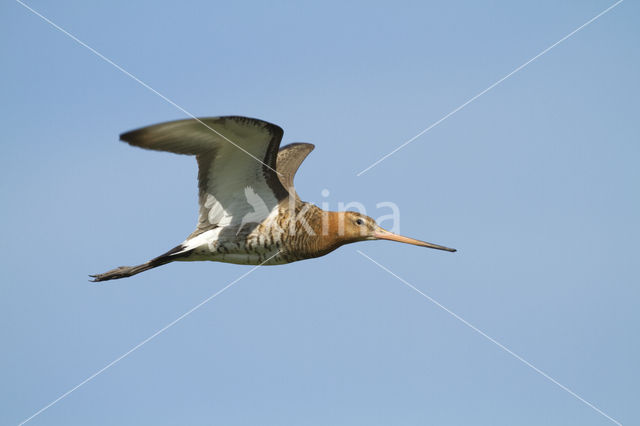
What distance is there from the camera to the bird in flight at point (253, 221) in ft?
33.6

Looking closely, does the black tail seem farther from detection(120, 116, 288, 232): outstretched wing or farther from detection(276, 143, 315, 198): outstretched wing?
detection(276, 143, 315, 198): outstretched wing

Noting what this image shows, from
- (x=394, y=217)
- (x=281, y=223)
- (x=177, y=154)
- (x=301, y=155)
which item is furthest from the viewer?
(x=301, y=155)

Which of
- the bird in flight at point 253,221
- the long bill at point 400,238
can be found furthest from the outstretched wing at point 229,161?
the long bill at point 400,238

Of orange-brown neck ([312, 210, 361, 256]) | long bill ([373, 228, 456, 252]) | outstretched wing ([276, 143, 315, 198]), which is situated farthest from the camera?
outstretched wing ([276, 143, 315, 198])

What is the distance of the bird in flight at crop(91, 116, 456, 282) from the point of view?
10.2 meters

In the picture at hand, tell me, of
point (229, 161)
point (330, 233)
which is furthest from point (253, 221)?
point (330, 233)

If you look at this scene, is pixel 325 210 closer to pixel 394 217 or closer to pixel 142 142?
pixel 394 217

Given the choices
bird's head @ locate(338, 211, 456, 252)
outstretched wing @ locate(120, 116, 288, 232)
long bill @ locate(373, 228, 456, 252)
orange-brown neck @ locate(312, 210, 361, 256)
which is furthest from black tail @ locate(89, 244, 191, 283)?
long bill @ locate(373, 228, 456, 252)

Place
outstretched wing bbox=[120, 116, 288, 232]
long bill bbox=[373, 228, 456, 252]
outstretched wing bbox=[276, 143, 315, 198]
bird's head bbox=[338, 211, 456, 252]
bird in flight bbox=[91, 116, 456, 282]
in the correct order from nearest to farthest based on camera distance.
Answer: outstretched wing bbox=[120, 116, 288, 232], bird in flight bbox=[91, 116, 456, 282], bird's head bbox=[338, 211, 456, 252], long bill bbox=[373, 228, 456, 252], outstretched wing bbox=[276, 143, 315, 198]

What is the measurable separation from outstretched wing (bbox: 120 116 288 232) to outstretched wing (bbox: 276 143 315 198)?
2.34ft

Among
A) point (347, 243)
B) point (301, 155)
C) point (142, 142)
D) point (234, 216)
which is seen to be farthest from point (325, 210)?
point (142, 142)

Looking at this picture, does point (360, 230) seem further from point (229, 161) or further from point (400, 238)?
point (229, 161)

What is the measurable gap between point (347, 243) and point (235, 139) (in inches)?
85.5

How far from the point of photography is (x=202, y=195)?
10.6 metres
